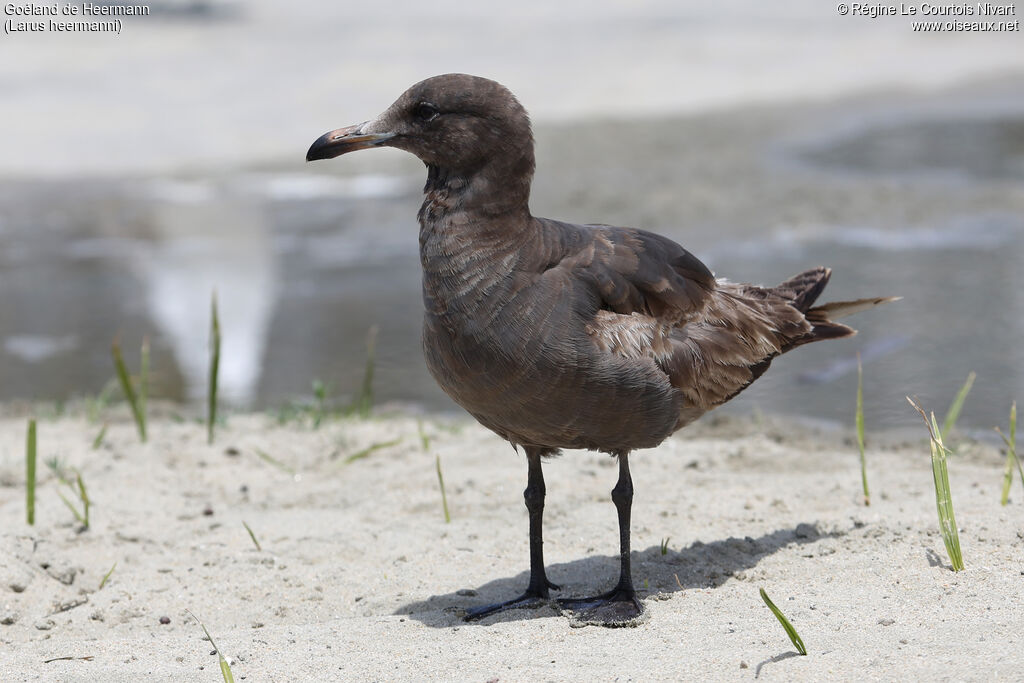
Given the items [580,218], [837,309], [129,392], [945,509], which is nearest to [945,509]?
[945,509]

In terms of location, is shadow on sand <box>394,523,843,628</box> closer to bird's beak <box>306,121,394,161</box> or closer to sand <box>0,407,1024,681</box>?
sand <box>0,407,1024,681</box>

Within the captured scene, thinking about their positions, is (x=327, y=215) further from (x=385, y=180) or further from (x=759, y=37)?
(x=759, y=37)

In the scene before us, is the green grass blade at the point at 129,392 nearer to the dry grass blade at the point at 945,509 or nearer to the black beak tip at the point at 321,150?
the black beak tip at the point at 321,150

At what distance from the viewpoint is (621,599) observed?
4.34 m

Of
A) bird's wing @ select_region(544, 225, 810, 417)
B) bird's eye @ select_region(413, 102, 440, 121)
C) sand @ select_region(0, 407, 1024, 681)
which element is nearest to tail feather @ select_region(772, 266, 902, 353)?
bird's wing @ select_region(544, 225, 810, 417)

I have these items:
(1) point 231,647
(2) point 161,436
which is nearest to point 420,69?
(2) point 161,436

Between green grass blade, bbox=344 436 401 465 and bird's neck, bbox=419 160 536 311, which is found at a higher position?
bird's neck, bbox=419 160 536 311

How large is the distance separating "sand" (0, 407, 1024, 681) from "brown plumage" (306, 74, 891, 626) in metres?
0.46

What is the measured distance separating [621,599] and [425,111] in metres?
1.98

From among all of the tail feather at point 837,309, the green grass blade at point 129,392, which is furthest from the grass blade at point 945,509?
the green grass blade at point 129,392

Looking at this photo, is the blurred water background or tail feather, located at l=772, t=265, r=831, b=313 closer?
tail feather, located at l=772, t=265, r=831, b=313

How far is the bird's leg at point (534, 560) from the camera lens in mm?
4496

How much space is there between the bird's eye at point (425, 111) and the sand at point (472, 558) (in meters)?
1.88

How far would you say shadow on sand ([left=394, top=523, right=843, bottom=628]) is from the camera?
447 cm
